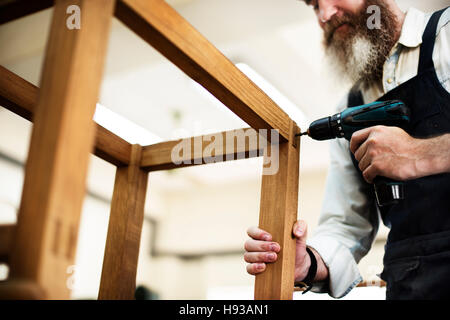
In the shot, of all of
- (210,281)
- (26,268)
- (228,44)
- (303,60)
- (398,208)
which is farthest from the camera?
(210,281)

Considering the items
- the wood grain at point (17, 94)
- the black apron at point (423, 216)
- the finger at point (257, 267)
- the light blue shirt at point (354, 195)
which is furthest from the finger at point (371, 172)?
the wood grain at point (17, 94)

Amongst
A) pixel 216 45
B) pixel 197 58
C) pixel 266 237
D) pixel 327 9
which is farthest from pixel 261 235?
pixel 216 45

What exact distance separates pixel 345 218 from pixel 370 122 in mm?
352

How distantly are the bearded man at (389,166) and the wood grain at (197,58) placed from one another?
0.64 feet

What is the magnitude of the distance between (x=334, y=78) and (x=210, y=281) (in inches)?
171

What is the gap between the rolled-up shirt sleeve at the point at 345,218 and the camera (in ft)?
3.60

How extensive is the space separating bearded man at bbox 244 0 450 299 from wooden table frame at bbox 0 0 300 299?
3.4 inches

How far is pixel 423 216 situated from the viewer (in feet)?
3.22

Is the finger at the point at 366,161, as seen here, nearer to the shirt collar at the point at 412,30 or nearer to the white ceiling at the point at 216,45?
the shirt collar at the point at 412,30
